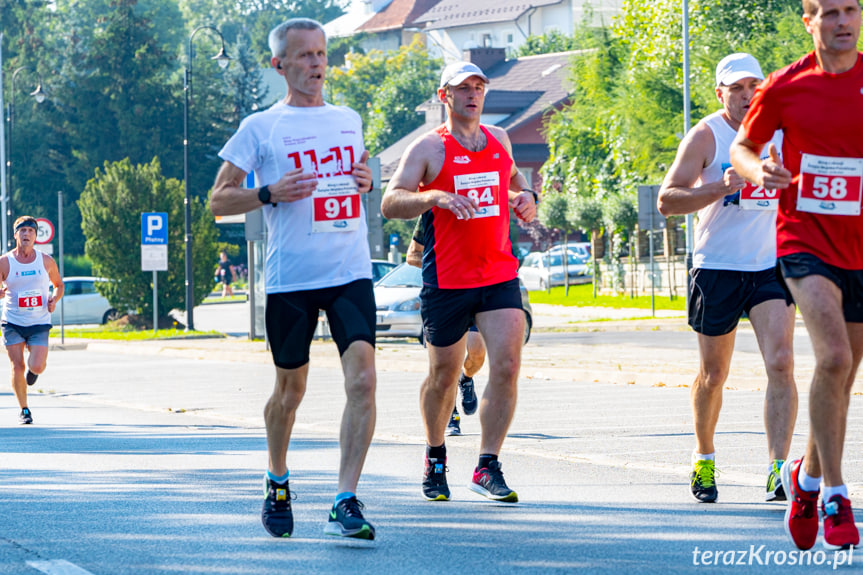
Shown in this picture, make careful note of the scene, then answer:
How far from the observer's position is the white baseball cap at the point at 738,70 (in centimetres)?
756

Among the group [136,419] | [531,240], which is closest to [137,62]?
[531,240]

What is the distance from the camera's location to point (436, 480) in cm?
803

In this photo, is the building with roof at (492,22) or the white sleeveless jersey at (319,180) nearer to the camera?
the white sleeveless jersey at (319,180)

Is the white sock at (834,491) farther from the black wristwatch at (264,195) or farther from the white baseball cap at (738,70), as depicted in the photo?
the black wristwatch at (264,195)

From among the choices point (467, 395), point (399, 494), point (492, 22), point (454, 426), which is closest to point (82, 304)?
point (467, 395)

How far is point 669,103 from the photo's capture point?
4503 cm

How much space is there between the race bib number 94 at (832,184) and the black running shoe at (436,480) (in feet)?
9.00

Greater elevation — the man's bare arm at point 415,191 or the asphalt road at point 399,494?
the man's bare arm at point 415,191

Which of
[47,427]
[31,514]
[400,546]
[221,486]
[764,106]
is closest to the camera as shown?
[764,106]

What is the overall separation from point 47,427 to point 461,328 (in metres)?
6.68

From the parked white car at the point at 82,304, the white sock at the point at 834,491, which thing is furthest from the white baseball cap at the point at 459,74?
the parked white car at the point at 82,304

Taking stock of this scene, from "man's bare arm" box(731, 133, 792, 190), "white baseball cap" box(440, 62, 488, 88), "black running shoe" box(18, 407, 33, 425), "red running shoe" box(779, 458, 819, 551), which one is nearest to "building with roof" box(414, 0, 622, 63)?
"black running shoe" box(18, 407, 33, 425)

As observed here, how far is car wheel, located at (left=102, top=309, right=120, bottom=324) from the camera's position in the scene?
40812 mm

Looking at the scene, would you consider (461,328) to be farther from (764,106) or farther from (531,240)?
(531,240)
